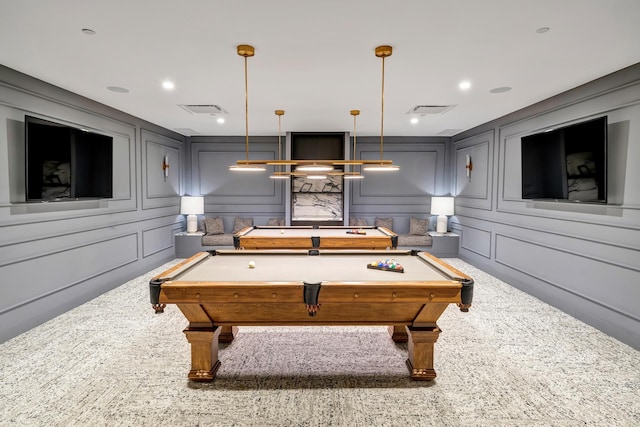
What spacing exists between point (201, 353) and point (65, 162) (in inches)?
116

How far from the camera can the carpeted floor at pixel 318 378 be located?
2232mm

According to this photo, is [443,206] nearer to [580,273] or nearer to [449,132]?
[449,132]

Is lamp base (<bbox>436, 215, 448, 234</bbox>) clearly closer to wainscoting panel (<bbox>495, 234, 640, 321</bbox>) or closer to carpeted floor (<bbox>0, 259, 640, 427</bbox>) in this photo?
wainscoting panel (<bbox>495, 234, 640, 321</bbox>)

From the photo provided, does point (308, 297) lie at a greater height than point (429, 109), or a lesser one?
lesser

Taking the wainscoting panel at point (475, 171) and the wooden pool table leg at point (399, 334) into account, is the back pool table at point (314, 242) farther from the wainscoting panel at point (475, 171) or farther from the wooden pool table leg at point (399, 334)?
the wainscoting panel at point (475, 171)

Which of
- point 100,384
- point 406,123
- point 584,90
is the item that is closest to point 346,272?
point 100,384

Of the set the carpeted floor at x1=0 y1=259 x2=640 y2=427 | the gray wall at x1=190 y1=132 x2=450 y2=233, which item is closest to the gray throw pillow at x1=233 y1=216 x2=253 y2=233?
→ the gray wall at x1=190 y1=132 x2=450 y2=233

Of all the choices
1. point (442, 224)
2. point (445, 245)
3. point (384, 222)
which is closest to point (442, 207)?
point (442, 224)

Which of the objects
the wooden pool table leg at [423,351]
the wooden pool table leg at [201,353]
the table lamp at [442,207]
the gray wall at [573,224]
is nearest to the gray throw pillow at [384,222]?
the table lamp at [442,207]

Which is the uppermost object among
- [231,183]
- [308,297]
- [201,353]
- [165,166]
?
[165,166]

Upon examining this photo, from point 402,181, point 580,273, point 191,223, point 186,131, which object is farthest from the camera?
point 402,181

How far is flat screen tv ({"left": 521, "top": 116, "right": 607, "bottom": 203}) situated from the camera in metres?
3.54

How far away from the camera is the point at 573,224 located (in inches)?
160

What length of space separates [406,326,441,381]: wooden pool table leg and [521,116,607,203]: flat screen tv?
249 cm
